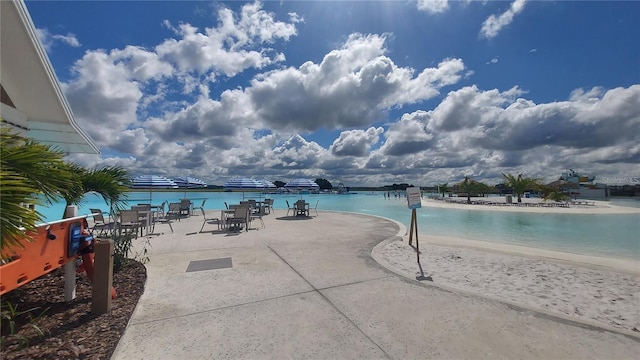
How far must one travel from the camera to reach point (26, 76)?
5.52 m

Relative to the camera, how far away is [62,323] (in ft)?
9.96

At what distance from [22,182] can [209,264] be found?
13.1 ft

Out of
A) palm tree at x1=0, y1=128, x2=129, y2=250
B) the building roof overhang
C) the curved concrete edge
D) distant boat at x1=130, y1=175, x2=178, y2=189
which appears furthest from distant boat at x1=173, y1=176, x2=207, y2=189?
the curved concrete edge

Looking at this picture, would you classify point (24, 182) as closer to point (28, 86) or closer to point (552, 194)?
point (28, 86)

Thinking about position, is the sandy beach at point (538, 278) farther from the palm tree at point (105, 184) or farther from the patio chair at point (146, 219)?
the patio chair at point (146, 219)

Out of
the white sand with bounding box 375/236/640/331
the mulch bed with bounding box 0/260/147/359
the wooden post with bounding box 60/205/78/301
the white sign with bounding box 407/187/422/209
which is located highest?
the white sign with bounding box 407/187/422/209

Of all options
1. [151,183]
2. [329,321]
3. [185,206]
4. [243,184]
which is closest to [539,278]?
[329,321]

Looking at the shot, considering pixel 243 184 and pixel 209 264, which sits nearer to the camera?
pixel 209 264

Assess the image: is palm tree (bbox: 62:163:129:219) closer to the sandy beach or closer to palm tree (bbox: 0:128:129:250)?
palm tree (bbox: 0:128:129:250)

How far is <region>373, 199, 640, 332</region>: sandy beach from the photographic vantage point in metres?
3.91

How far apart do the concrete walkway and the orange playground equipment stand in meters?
1.02

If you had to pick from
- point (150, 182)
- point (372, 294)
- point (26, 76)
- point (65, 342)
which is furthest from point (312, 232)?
point (150, 182)

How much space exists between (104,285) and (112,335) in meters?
0.67

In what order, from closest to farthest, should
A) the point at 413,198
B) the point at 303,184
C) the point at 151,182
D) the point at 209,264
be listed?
the point at 209,264
the point at 413,198
the point at 151,182
the point at 303,184
